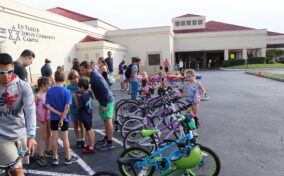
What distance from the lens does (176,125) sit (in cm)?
482

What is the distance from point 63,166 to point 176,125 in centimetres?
223

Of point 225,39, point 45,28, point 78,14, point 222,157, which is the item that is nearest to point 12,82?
point 222,157

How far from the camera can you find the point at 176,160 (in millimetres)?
3422

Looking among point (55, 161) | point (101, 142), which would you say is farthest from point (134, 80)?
point (55, 161)

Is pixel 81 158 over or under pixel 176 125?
under

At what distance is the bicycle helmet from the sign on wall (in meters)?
14.2

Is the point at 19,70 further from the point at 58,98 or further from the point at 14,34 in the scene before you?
the point at 14,34

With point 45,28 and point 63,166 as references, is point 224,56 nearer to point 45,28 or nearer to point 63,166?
point 45,28

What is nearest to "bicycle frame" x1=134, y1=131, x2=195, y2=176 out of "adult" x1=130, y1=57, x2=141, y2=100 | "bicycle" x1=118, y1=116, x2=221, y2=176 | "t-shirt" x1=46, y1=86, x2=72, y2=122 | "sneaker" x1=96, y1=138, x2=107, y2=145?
"bicycle" x1=118, y1=116, x2=221, y2=176

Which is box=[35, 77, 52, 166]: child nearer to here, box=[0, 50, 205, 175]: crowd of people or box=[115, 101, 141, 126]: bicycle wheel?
box=[0, 50, 205, 175]: crowd of people

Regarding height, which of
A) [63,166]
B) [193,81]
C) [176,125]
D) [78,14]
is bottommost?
[63,166]

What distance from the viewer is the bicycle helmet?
335 cm

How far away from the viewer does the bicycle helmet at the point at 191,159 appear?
335cm

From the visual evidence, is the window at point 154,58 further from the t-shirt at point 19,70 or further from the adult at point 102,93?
the t-shirt at point 19,70
